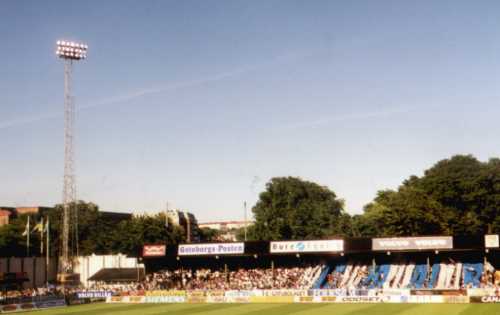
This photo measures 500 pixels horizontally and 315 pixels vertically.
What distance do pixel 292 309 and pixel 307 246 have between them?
15.8 m

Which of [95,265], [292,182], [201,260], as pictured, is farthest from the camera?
[292,182]

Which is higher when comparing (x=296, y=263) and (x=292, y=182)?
(x=292, y=182)

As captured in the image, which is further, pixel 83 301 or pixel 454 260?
pixel 83 301

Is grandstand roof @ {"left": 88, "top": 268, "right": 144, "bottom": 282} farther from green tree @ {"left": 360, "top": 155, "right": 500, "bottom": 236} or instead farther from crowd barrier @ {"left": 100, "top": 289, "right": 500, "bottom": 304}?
green tree @ {"left": 360, "top": 155, "right": 500, "bottom": 236}

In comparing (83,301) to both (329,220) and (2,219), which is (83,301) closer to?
(329,220)

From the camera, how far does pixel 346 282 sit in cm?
6175

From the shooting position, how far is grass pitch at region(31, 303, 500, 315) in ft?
140

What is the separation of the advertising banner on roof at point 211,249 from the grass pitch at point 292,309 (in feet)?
36.3

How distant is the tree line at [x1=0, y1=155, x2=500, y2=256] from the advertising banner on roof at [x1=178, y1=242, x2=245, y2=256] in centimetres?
704

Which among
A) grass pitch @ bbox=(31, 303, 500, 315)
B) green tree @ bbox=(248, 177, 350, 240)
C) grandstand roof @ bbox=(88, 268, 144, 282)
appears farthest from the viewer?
green tree @ bbox=(248, 177, 350, 240)

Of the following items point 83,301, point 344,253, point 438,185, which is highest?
point 438,185

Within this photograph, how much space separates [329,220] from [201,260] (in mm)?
40866

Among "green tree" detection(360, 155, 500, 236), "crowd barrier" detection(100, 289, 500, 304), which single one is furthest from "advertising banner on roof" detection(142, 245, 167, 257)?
"green tree" detection(360, 155, 500, 236)

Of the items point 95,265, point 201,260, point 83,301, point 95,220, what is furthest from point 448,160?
point 95,220
